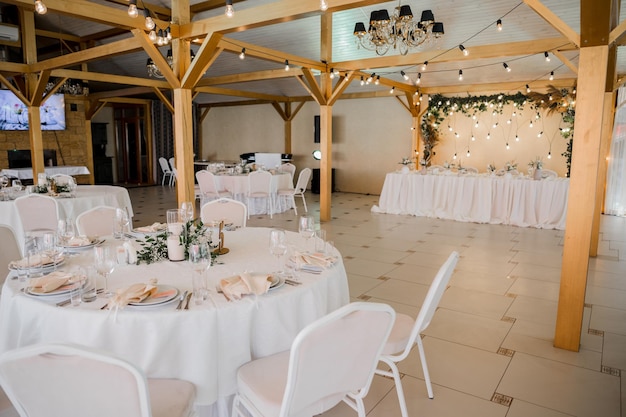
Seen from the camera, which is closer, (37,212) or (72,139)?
(37,212)

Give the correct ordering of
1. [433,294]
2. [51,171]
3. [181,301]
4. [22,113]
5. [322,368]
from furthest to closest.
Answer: [22,113], [51,171], [433,294], [181,301], [322,368]

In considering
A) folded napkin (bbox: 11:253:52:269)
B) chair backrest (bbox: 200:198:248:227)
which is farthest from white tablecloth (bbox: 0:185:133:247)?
folded napkin (bbox: 11:253:52:269)

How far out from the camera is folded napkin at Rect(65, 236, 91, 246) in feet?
9.05

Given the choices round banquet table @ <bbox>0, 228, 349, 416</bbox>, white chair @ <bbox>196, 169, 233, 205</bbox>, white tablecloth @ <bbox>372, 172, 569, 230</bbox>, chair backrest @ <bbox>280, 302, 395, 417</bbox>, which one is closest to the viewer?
chair backrest @ <bbox>280, 302, 395, 417</bbox>

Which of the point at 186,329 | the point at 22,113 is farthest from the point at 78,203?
the point at 22,113

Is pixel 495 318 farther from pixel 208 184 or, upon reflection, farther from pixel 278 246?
pixel 208 184

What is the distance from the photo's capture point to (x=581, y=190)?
10.2 feet

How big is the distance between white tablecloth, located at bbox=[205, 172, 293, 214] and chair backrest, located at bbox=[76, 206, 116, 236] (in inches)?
202

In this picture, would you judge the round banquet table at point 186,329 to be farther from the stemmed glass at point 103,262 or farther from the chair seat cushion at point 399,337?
the chair seat cushion at point 399,337

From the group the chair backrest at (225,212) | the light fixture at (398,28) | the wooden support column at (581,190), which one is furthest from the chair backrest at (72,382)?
the light fixture at (398,28)

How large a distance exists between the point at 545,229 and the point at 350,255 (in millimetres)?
4007

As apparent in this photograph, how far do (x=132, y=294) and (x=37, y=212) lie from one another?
3500 millimetres

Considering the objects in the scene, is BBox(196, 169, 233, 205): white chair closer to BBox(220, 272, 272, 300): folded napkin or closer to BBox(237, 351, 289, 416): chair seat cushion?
BBox(220, 272, 272, 300): folded napkin

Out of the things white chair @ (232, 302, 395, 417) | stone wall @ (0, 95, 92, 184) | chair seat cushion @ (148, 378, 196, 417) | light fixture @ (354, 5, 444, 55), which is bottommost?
chair seat cushion @ (148, 378, 196, 417)
